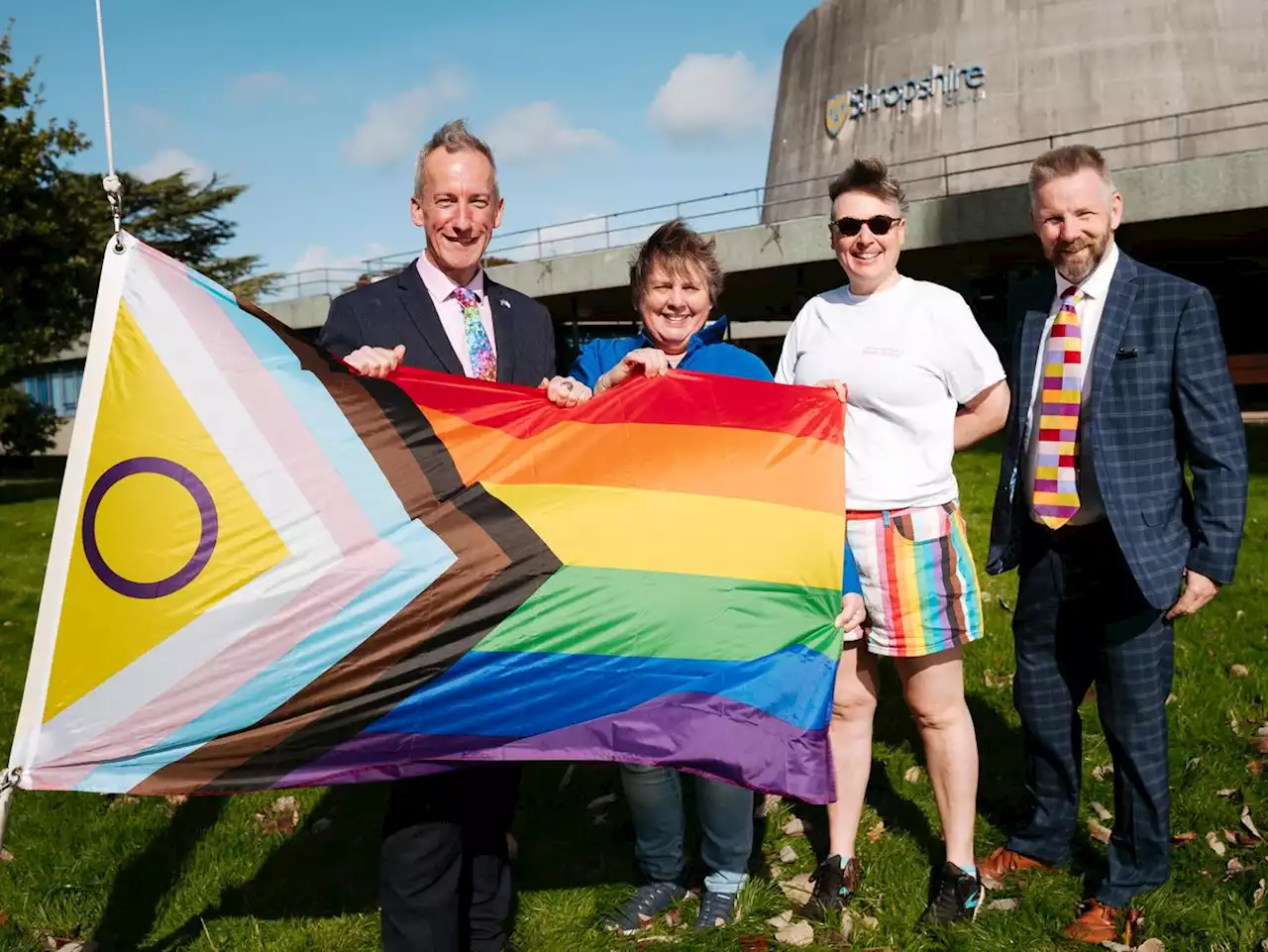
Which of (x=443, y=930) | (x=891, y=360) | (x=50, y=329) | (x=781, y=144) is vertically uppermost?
(x=781, y=144)

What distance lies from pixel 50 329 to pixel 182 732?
2367cm

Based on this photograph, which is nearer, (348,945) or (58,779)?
(58,779)

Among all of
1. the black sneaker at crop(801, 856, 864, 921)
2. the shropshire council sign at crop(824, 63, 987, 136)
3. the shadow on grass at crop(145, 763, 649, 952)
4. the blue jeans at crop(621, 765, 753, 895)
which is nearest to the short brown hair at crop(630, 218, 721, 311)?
the blue jeans at crop(621, 765, 753, 895)

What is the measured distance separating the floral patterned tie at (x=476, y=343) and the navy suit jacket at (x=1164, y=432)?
7.33ft

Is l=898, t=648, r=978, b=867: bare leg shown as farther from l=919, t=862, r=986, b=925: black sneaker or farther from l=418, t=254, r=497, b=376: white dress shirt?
l=418, t=254, r=497, b=376: white dress shirt

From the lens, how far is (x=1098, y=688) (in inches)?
161

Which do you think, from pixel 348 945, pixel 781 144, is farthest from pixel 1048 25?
pixel 348 945

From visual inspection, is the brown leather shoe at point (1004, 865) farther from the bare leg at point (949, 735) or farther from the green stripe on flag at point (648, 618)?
the green stripe on flag at point (648, 618)

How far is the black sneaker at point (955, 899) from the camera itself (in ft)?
13.1

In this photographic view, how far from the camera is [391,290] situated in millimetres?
3680

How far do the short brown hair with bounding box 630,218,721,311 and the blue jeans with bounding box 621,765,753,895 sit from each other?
73.5 inches

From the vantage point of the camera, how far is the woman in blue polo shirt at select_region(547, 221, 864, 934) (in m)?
3.79

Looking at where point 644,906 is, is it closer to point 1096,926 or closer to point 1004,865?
point 1004,865

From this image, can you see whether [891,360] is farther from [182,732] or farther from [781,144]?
[781,144]
